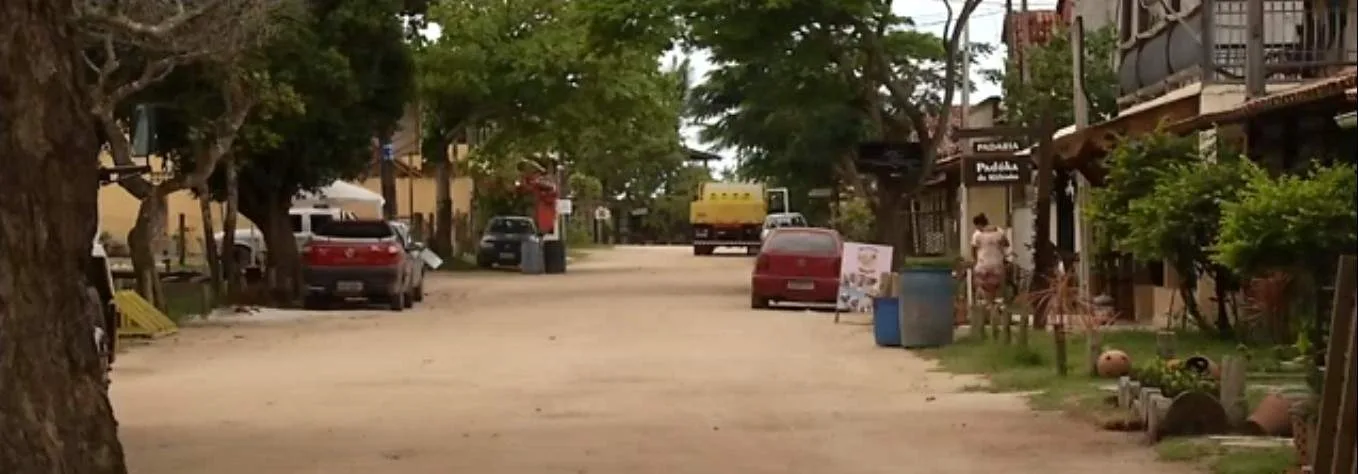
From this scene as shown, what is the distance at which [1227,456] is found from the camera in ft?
40.3

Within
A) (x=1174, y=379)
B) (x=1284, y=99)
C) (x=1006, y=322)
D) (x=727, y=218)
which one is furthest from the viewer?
(x=727, y=218)

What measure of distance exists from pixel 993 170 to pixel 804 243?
7.26m

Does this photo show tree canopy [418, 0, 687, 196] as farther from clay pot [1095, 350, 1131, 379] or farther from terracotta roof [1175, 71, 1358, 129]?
clay pot [1095, 350, 1131, 379]

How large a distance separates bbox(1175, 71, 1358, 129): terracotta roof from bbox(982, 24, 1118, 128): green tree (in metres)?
11.5

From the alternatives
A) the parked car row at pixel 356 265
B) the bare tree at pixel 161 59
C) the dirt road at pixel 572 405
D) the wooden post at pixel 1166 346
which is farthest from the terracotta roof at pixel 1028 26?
the wooden post at pixel 1166 346

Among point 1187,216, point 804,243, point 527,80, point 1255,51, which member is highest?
point 527,80

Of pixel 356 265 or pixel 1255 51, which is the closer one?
pixel 1255 51

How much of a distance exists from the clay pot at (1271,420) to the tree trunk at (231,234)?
2199 cm

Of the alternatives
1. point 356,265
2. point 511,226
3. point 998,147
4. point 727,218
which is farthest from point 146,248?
point 727,218

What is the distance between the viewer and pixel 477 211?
2844 inches

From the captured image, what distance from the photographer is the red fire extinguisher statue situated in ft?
225

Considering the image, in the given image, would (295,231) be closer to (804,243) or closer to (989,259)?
(804,243)

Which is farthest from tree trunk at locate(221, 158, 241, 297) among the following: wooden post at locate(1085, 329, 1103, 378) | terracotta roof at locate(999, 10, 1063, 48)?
Result: terracotta roof at locate(999, 10, 1063, 48)

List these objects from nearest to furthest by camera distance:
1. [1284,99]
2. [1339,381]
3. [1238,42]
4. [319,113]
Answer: [1339,381], [1284,99], [1238,42], [319,113]
